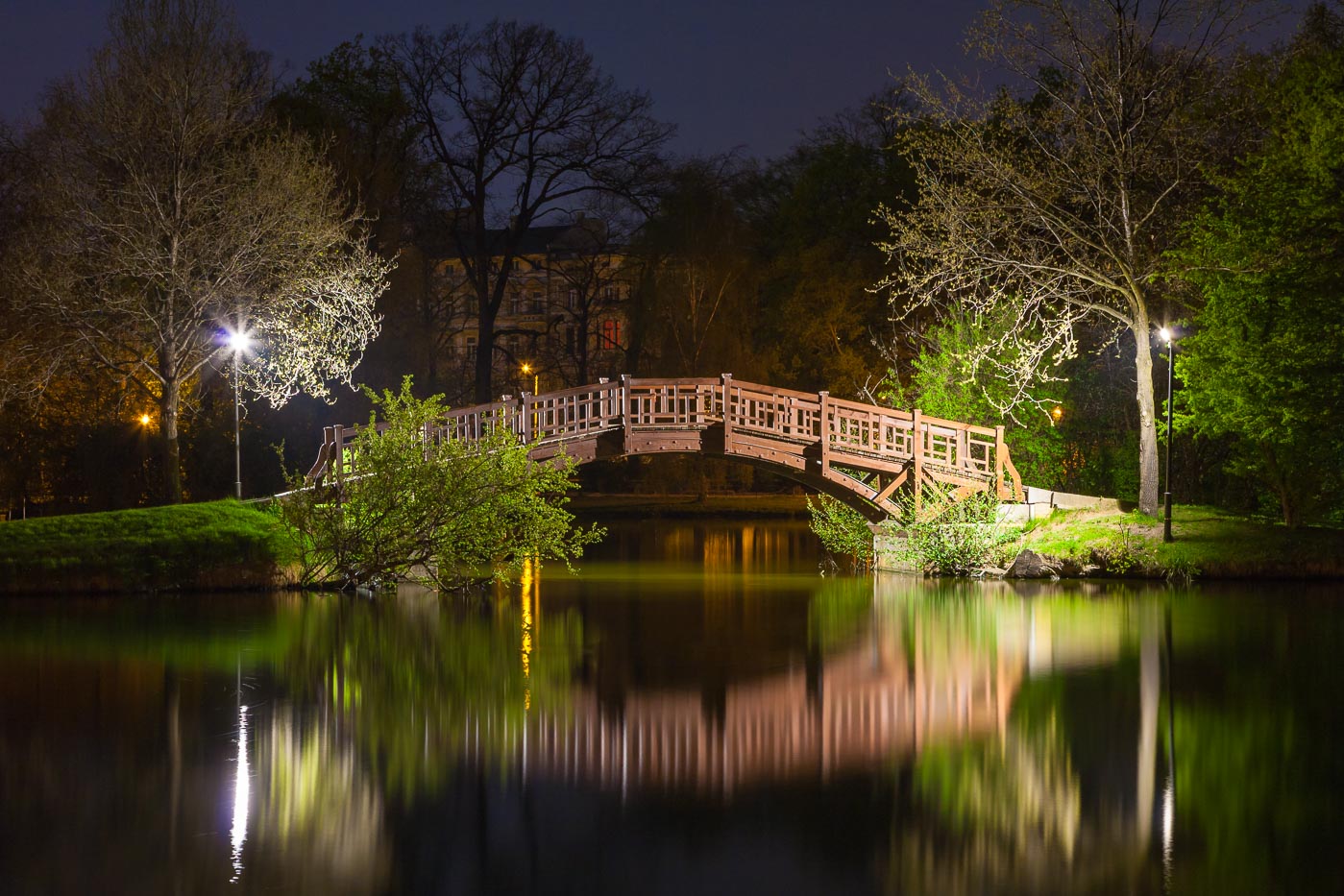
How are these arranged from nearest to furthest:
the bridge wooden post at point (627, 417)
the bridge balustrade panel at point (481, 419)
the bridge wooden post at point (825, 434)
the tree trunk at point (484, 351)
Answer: the bridge balustrade panel at point (481, 419) → the bridge wooden post at point (825, 434) → the bridge wooden post at point (627, 417) → the tree trunk at point (484, 351)

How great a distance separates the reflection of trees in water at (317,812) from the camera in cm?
821

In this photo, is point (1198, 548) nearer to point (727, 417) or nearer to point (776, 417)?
point (776, 417)

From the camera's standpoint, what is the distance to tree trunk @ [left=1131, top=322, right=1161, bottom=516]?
28.3m

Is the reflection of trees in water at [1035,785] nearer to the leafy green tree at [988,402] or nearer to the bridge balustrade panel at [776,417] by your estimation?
the bridge balustrade panel at [776,417]

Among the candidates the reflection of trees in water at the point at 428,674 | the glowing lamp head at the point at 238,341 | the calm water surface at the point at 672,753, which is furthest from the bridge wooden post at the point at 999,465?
the glowing lamp head at the point at 238,341

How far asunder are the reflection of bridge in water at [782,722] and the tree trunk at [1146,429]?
1231 cm

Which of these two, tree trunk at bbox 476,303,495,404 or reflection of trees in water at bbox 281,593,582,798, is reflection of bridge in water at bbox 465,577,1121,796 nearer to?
reflection of trees in water at bbox 281,593,582,798

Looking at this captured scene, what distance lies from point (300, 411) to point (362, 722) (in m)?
31.9

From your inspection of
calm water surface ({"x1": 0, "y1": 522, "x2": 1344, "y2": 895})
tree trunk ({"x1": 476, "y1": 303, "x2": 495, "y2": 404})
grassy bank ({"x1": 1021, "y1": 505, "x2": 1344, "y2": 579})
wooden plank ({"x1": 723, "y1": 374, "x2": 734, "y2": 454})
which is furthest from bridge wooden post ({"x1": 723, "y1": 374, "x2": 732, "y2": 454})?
tree trunk ({"x1": 476, "y1": 303, "x2": 495, "y2": 404})

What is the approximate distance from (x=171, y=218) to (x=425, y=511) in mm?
10764

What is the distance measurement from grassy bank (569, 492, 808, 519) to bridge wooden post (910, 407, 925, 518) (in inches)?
930

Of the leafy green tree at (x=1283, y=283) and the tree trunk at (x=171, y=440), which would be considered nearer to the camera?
the leafy green tree at (x=1283, y=283)

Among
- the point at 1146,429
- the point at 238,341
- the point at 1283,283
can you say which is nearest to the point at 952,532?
the point at 1146,429

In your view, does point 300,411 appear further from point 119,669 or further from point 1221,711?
point 1221,711
